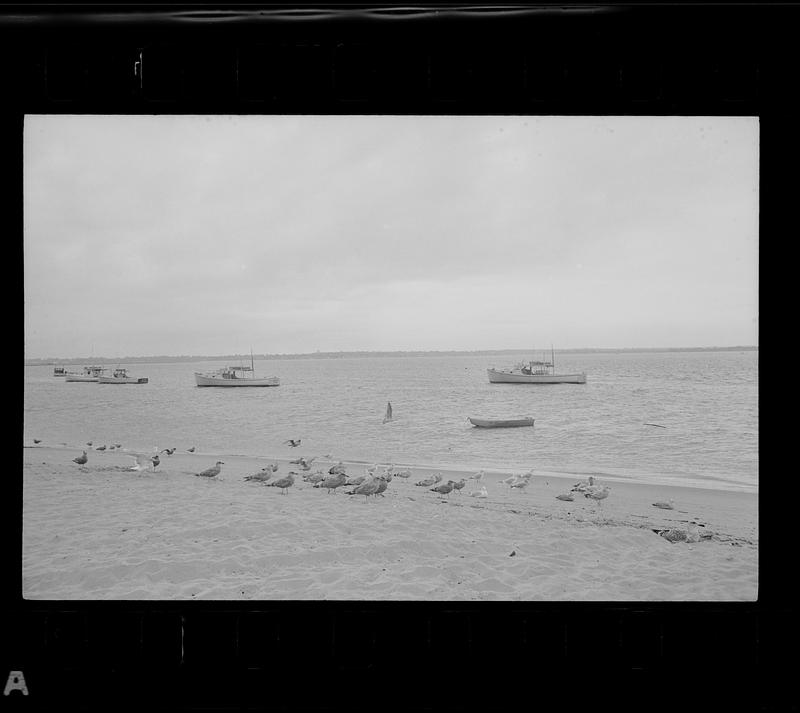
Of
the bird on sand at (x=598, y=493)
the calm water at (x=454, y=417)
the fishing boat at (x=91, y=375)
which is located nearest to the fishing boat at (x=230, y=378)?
the calm water at (x=454, y=417)

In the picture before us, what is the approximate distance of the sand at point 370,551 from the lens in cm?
185

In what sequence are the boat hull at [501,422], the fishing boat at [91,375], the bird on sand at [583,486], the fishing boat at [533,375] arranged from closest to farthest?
the bird on sand at [583,486] → the fishing boat at [91,375] → the boat hull at [501,422] → the fishing boat at [533,375]

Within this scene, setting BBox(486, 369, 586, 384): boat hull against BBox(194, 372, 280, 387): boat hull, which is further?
BBox(194, 372, 280, 387): boat hull

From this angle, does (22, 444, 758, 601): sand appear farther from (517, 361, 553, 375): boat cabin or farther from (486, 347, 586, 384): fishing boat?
(486, 347, 586, 384): fishing boat

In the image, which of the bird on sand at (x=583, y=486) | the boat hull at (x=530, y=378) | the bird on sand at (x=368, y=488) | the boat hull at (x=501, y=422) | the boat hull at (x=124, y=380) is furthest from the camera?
the boat hull at (x=124, y=380)

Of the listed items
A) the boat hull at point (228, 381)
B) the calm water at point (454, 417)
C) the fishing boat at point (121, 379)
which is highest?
the fishing boat at point (121, 379)

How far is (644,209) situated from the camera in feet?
11.0

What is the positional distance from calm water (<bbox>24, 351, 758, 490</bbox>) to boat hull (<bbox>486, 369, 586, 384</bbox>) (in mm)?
227

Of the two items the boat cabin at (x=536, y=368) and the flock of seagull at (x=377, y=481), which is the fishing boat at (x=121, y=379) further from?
the boat cabin at (x=536, y=368)

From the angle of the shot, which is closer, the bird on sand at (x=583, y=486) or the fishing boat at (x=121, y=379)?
the bird on sand at (x=583, y=486)

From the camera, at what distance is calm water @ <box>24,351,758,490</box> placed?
678 centimetres
